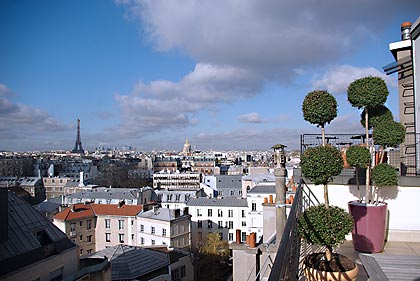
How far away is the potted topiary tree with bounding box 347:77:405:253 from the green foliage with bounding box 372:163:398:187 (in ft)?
0.76

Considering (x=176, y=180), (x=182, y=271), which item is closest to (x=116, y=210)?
(x=182, y=271)

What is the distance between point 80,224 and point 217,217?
480 inches

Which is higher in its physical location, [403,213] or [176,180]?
[403,213]

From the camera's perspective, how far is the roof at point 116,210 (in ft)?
89.5

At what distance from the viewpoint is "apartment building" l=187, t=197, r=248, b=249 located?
2956cm

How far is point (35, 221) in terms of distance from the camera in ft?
25.4

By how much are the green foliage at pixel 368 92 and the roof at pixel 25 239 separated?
6.55 metres

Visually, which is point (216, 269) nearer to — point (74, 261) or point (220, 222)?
point (220, 222)

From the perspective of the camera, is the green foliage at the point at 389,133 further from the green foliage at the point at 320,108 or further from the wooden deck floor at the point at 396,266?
the wooden deck floor at the point at 396,266

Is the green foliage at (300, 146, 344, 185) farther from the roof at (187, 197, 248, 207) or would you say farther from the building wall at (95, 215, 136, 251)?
the roof at (187, 197, 248, 207)

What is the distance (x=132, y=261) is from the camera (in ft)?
41.0

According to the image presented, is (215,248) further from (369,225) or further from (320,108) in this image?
(320,108)

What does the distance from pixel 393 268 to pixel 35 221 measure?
768cm

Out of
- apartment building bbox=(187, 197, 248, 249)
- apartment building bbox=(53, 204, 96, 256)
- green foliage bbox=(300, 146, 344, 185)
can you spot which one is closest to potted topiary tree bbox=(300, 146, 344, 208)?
green foliage bbox=(300, 146, 344, 185)
